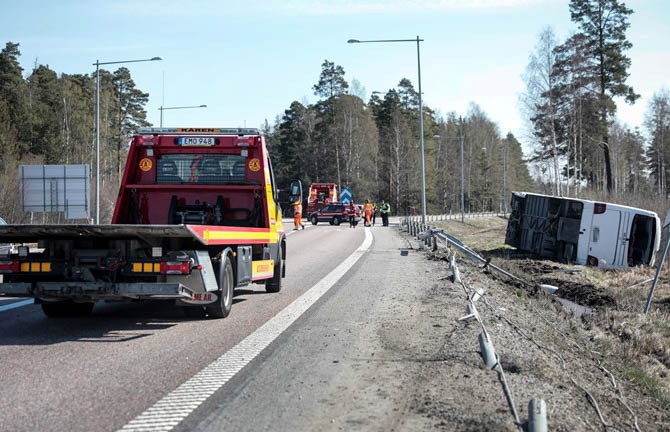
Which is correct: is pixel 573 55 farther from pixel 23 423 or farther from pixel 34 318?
pixel 23 423

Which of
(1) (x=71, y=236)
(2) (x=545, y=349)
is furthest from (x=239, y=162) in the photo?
(2) (x=545, y=349)

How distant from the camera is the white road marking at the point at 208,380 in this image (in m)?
A: 5.11

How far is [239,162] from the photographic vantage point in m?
11.9

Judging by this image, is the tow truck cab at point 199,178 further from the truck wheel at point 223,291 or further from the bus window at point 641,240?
the bus window at point 641,240

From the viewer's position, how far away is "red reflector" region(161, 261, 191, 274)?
27.4ft

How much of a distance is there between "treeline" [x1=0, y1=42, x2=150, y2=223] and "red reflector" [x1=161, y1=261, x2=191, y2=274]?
33694 mm

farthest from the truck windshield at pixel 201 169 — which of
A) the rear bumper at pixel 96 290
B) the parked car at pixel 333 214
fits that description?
the parked car at pixel 333 214

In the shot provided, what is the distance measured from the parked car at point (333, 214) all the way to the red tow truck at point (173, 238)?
34559mm

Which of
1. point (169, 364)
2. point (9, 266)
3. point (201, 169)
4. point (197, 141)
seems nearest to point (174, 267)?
point (169, 364)

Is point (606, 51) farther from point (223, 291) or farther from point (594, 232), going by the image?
point (223, 291)

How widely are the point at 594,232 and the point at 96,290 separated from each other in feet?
60.2

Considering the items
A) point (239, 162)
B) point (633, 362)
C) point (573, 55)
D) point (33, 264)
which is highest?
point (573, 55)

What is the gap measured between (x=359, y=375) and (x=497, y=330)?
282cm

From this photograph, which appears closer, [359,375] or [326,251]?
[359,375]
